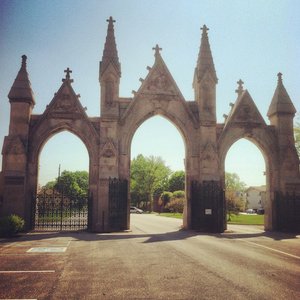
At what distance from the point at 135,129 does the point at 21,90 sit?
7213mm

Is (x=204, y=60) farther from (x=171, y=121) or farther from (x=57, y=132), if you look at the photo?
(x=57, y=132)

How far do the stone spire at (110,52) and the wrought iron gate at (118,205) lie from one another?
706 centimetres

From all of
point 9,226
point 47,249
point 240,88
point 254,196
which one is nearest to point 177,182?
point 254,196

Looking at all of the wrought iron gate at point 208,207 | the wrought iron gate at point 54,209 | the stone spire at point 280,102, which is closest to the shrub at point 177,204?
the stone spire at point 280,102

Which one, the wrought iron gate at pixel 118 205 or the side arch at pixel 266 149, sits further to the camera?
the side arch at pixel 266 149

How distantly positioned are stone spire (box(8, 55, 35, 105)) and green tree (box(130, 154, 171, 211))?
5510 cm

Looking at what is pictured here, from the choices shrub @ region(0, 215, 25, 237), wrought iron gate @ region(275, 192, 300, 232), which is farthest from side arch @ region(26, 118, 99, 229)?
wrought iron gate @ region(275, 192, 300, 232)

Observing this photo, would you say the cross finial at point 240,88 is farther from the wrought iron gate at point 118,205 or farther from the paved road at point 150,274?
the paved road at point 150,274

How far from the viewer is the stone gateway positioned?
1984cm

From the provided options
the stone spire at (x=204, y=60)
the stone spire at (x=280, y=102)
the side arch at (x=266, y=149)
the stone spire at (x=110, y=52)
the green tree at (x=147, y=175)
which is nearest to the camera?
the stone spire at (x=110, y=52)

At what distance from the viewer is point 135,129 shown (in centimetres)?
2133

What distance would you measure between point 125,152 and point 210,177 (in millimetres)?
5425

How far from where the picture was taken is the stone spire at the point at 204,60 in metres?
22.3

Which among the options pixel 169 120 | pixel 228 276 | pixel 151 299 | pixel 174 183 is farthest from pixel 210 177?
pixel 174 183
